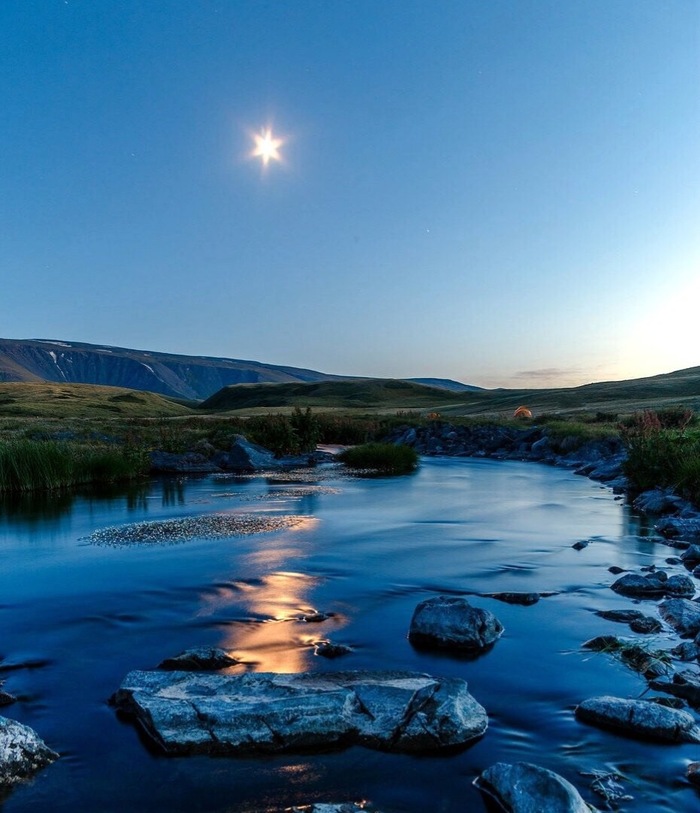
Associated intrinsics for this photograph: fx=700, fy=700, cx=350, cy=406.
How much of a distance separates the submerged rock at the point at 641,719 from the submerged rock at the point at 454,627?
199 cm

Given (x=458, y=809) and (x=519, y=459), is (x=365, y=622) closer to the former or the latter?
(x=458, y=809)

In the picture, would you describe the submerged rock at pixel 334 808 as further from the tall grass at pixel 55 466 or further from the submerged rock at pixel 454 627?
the tall grass at pixel 55 466

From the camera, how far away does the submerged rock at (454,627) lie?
335 inches

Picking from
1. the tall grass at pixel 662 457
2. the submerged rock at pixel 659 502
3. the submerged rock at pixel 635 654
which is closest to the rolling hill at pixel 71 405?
the tall grass at pixel 662 457

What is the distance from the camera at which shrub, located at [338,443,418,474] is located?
3161cm

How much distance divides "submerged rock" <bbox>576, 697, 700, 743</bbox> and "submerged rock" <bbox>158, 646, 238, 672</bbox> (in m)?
3.81

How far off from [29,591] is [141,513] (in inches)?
305

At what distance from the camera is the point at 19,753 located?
5590mm

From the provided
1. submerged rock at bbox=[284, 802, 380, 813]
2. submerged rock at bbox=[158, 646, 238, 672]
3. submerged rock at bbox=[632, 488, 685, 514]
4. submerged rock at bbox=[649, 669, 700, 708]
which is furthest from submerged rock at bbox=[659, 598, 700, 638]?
submerged rock at bbox=[632, 488, 685, 514]

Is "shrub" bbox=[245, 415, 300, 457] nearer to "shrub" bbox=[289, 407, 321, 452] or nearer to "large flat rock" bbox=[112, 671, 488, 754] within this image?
"shrub" bbox=[289, 407, 321, 452]

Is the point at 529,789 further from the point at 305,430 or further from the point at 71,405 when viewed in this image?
the point at 71,405

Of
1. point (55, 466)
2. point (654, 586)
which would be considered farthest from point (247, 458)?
point (654, 586)

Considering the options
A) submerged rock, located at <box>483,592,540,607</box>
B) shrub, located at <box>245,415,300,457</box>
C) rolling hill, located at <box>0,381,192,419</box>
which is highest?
rolling hill, located at <box>0,381,192,419</box>

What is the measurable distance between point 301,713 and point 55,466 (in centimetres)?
2009
